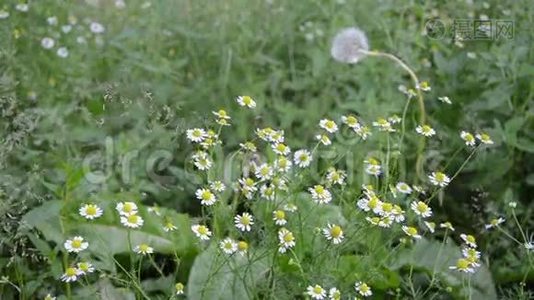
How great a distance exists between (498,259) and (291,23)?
4.32ft

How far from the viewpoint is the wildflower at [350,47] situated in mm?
3012

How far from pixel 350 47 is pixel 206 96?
0.51 meters

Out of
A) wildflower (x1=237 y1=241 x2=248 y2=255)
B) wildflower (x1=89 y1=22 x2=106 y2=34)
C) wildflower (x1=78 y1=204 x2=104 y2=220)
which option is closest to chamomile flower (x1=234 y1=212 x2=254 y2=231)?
wildflower (x1=237 y1=241 x2=248 y2=255)

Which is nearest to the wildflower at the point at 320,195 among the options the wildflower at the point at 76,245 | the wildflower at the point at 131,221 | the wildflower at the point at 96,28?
the wildflower at the point at 131,221

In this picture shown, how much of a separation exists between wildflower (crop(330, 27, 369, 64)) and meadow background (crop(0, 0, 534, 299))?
0.06 metres

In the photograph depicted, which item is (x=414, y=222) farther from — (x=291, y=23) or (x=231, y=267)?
(x=291, y=23)

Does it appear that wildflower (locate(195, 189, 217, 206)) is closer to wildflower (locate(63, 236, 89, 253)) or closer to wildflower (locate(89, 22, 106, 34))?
wildflower (locate(63, 236, 89, 253))

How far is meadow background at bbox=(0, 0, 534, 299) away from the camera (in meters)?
2.23

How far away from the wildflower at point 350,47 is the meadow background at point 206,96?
0.06m

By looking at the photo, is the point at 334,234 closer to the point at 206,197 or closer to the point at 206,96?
the point at 206,197

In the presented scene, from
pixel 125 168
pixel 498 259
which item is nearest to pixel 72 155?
pixel 125 168

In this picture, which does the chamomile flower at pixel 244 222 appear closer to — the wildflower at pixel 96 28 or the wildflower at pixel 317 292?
the wildflower at pixel 317 292

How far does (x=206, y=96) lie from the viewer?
3.07 meters

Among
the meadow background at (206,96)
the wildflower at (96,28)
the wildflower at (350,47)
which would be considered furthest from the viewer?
the wildflower at (96,28)
